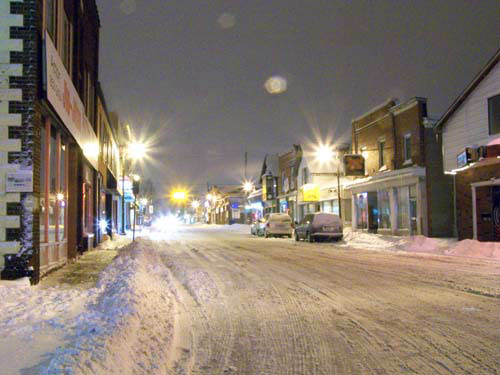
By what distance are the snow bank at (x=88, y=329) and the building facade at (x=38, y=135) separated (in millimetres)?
1116

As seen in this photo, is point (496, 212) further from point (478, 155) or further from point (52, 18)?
point (52, 18)

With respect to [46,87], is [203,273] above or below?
below

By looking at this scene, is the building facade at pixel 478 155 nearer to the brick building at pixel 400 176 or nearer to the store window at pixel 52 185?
the brick building at pixel 400 176

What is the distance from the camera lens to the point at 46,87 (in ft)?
30.0

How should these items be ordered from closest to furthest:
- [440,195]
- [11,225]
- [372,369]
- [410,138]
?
[372,369] < [11,225] < [440,195] < [410,138]

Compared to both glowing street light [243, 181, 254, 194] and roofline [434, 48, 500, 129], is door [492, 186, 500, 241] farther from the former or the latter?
glowing street light [243, 181, 254, 194]

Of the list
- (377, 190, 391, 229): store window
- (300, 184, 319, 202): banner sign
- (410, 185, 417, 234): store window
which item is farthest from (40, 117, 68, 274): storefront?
(300, 184, 319, 202): banner sign

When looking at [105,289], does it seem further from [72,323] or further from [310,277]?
[310,277]

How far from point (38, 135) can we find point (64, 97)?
249 cm

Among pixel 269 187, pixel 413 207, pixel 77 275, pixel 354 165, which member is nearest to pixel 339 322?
pixel 77 275

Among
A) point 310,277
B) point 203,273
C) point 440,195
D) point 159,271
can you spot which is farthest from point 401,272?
point 440,195

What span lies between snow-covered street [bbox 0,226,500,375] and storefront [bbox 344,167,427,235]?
48.4ft

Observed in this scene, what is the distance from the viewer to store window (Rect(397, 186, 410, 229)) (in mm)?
27188

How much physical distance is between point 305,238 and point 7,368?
80.6 feet
